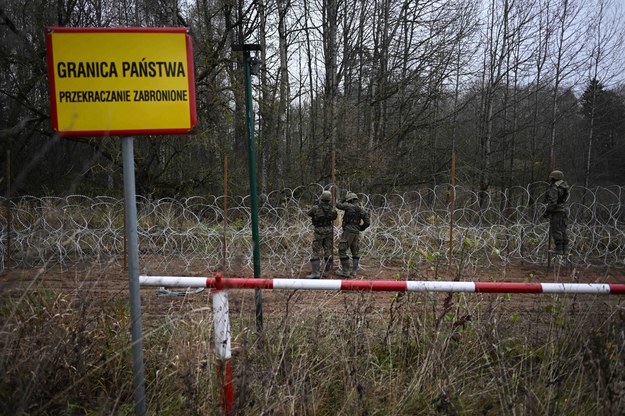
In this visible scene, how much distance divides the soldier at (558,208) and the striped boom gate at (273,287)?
20.6 feet

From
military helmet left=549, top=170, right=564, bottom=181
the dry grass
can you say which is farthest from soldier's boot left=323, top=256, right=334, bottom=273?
military helmet left=549, top=170, right=564, bottom=181

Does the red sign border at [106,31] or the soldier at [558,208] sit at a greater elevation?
the red sign border at [106,31]

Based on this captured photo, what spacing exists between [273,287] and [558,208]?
7451 mm

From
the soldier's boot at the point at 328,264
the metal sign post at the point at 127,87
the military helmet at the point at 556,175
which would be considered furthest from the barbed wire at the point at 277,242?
the metal sign post at the point at 127,87

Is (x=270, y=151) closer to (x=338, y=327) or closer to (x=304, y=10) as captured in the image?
(x=304, y=10)

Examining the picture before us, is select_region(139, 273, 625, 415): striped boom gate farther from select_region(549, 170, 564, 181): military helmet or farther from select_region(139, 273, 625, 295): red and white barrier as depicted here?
select_region(549, 170, 564, 181): military helmet

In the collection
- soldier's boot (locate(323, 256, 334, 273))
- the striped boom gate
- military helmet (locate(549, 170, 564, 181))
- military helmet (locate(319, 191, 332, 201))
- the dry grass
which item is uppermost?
military helmet (locate(549, 170, 564, 181))

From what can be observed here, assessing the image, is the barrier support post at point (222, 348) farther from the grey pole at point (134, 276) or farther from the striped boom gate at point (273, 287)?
the grey pole at point (134, 276)

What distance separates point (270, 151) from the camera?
47.9 ft

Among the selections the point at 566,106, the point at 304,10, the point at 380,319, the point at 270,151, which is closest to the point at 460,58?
the point at 566,106

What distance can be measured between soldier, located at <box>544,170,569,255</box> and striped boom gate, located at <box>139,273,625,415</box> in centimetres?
629

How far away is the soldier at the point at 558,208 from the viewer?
8.00 metres

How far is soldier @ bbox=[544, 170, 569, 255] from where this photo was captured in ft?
26.2

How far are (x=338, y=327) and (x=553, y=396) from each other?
1407mm
